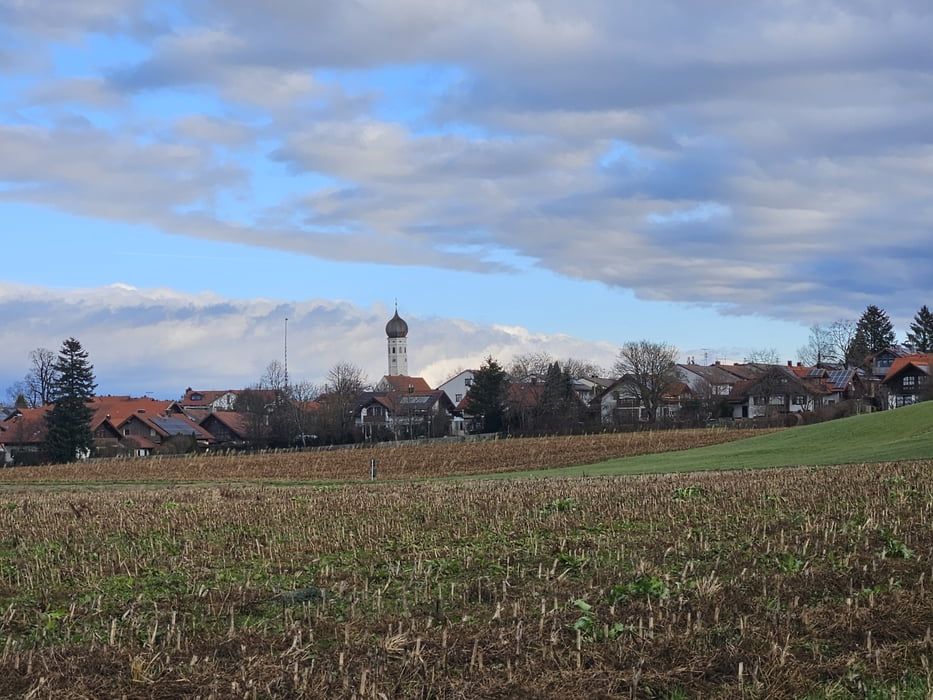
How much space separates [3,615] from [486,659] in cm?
635

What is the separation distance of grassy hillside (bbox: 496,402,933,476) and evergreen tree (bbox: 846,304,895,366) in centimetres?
10891

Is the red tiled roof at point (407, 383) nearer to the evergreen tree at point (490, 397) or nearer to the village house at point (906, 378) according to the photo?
the evergreen tree at point (490, 397)

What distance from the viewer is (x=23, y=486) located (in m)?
54.2

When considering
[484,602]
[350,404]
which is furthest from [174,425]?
[484,602]

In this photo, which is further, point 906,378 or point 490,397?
point 906,378

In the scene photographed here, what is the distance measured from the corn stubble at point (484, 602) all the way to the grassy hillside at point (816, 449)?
24284 mm

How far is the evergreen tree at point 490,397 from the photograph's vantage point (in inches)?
4599

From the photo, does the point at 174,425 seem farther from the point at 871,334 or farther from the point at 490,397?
the point at 871,334

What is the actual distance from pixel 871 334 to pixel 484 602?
173649 mm

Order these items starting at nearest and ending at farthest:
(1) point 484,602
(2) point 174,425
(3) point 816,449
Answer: (1) point 484,602
(3) point 816,449
(2) point 174,425

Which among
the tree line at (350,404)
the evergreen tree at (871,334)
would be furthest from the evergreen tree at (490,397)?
the evergreen tree at (871,334)

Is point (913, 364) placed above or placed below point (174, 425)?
above

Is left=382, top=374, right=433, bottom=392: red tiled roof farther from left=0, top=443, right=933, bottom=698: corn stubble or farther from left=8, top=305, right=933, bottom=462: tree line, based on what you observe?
left=0, top=443, right=933, bottom=698: corn stubble

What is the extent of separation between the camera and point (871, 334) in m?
173
